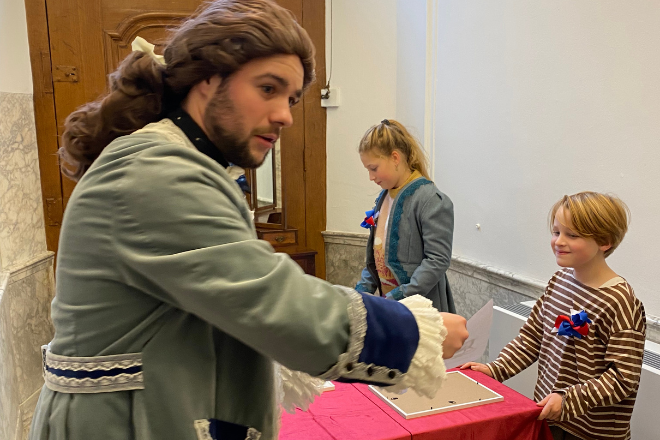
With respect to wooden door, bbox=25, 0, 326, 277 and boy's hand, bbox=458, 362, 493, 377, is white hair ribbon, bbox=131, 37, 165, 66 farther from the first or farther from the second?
wooden door, bbox=25, 0, 326, 277

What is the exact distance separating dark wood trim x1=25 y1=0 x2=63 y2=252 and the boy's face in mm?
2843

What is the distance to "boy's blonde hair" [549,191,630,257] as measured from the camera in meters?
1.71

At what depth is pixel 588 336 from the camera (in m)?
1.66

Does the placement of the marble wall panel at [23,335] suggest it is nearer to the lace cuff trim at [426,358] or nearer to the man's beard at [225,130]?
the man's beard at [225,130]

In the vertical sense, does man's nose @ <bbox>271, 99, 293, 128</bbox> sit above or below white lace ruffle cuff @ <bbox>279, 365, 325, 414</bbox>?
above

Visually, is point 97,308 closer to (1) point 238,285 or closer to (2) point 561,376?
(1) point 238,285

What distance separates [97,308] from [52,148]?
2.99 metres

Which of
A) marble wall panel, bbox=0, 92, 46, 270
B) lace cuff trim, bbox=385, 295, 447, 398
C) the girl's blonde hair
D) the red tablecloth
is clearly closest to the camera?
lace cuff trim, bbox=385, 295, 447, 398

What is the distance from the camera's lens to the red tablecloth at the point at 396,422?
4.49 ft

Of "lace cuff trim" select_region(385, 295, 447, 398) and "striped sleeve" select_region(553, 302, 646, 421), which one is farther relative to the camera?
"striped sleeve" select_region(553, 302, 646, 421)

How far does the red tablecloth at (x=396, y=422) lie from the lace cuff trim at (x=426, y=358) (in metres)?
0.60

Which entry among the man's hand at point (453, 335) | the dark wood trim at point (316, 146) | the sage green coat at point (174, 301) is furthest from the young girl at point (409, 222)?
the dark wood trim at point (316, 146)

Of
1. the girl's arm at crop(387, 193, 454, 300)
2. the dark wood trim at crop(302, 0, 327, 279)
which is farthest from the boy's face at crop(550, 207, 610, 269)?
the dark wood trim at crop(302, 0, 327, 279)

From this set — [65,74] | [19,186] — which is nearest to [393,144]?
[19,186]
